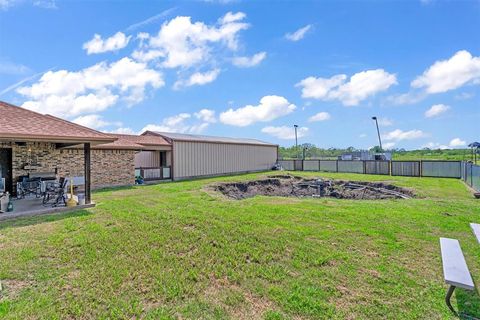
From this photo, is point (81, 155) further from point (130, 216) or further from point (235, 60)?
point (235, 60)

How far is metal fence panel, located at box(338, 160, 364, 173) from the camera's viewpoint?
22.0 m

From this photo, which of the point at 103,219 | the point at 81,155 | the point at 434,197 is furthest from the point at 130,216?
the point at 434,197

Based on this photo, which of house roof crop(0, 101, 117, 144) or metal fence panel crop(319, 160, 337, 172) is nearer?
house roof crop(0, 101, 117, 144)

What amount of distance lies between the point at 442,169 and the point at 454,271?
19030 millimetres

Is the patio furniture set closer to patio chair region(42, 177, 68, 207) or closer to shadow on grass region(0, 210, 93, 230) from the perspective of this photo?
patio chair region(42, 177, 68, 207)

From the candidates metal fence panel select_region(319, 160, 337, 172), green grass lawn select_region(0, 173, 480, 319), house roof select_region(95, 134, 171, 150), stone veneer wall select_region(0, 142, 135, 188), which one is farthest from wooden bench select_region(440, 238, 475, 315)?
metal fence panel select_region(319, 160, 337, 172)

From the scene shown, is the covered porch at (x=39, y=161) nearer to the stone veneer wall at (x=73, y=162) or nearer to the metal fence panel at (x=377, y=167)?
the stone veneer wall at (x=73, y=162)

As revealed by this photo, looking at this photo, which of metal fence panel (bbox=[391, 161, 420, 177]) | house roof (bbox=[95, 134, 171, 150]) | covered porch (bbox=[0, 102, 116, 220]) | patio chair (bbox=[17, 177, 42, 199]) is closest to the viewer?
covered porch (bbox=[0, 102, 116, 220])

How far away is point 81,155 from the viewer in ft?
40.5

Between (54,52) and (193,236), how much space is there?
11.1m

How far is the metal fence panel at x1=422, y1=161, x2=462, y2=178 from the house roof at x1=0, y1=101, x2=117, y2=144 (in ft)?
67.3

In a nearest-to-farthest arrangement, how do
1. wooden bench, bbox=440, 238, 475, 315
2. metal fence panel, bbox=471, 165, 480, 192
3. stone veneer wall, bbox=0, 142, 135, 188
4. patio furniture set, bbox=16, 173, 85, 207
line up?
wooden bench, bbox=440, 238, 475, 315, patio furniture set, bbox=16, 173, 85, 207, stone veneer wall, bbox=0, 142, 135, 188, metal fence panel, bbox=471, 165, 480, 192

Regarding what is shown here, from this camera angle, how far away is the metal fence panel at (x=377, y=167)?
67.1ft

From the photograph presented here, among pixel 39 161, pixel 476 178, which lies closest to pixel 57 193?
pixel 39 161
